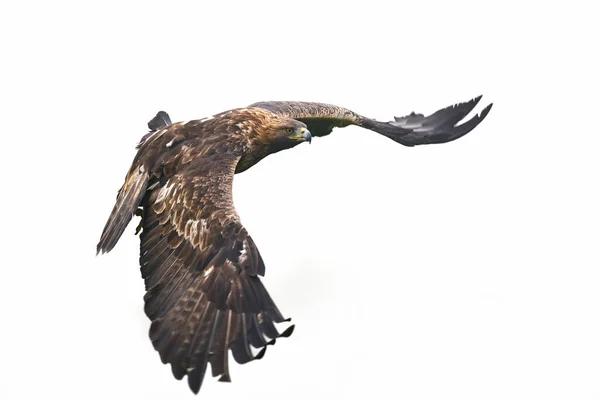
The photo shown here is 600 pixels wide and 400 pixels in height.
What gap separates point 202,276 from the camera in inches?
418

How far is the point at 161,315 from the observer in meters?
10.4

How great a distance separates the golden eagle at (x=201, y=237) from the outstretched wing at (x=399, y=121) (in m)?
0.17

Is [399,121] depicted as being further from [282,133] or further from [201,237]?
[201,237]

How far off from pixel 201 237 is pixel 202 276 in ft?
1.69

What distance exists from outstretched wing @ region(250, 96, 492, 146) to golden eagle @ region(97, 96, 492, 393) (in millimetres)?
174

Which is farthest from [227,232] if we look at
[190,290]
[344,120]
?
[344,120]

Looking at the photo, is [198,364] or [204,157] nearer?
[198,364]

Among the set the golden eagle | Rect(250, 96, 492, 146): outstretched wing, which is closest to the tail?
Rect(250, 96, 492, 146): outstretched wing

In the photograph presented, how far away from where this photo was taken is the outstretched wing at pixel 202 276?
9.98m

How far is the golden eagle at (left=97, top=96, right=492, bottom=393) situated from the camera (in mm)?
10039

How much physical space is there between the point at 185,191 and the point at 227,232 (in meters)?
1.05

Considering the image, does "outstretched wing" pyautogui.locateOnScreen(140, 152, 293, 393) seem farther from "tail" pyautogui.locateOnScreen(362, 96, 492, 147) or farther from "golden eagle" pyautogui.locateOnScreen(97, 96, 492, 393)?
"tail" pyautogui.locateOnScreen(362, 96, 492, 147)

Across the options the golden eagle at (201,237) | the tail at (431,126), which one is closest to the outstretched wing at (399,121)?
the tail at (431,126)

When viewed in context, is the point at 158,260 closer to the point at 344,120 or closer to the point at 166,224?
the point at 166,224
